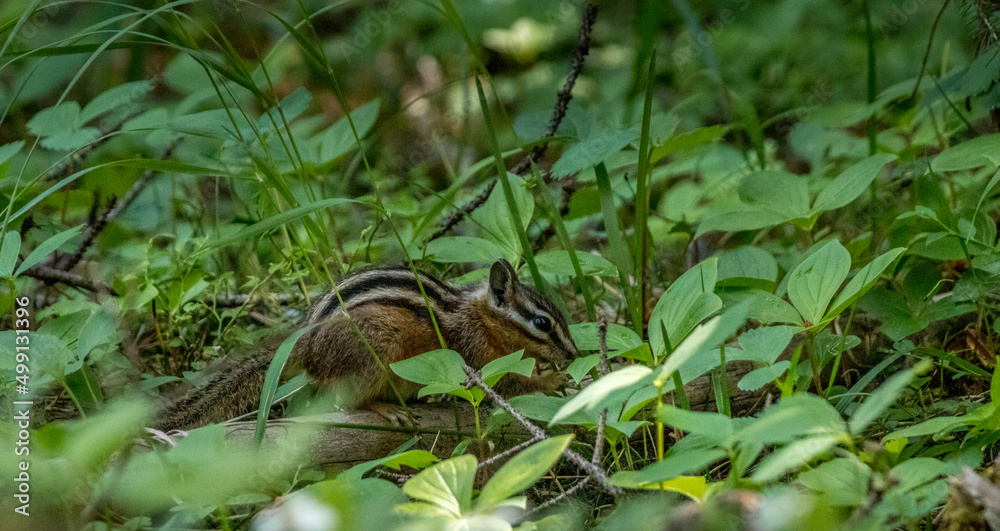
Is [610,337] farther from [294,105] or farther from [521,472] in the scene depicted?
[294,105]

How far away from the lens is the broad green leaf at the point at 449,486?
1589 mm

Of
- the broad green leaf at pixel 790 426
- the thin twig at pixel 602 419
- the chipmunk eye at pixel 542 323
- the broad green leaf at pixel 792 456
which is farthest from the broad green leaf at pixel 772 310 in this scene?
the chipmunk eye at pixel 542 323

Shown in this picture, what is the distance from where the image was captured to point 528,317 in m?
3.30

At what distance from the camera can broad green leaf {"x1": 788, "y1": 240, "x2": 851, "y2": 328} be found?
2.16m

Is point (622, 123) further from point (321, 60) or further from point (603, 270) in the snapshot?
point (321, 60)

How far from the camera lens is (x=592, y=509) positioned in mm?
2123

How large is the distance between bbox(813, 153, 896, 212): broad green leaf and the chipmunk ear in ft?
3.92

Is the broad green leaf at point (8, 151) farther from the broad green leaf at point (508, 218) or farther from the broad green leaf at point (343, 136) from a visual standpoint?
the broad green leaf at point (508, 218)

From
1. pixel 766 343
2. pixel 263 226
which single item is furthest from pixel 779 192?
pixel 263 226

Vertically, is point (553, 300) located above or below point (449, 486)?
below

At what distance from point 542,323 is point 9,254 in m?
1.93

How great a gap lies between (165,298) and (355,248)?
837 millimetres

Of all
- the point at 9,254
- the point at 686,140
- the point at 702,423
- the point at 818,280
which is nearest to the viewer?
the point at 702,423

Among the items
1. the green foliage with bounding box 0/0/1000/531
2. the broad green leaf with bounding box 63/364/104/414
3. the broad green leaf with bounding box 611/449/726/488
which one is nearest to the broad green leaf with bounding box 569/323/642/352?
the green foliage with bounding box 0/0/1000/531
